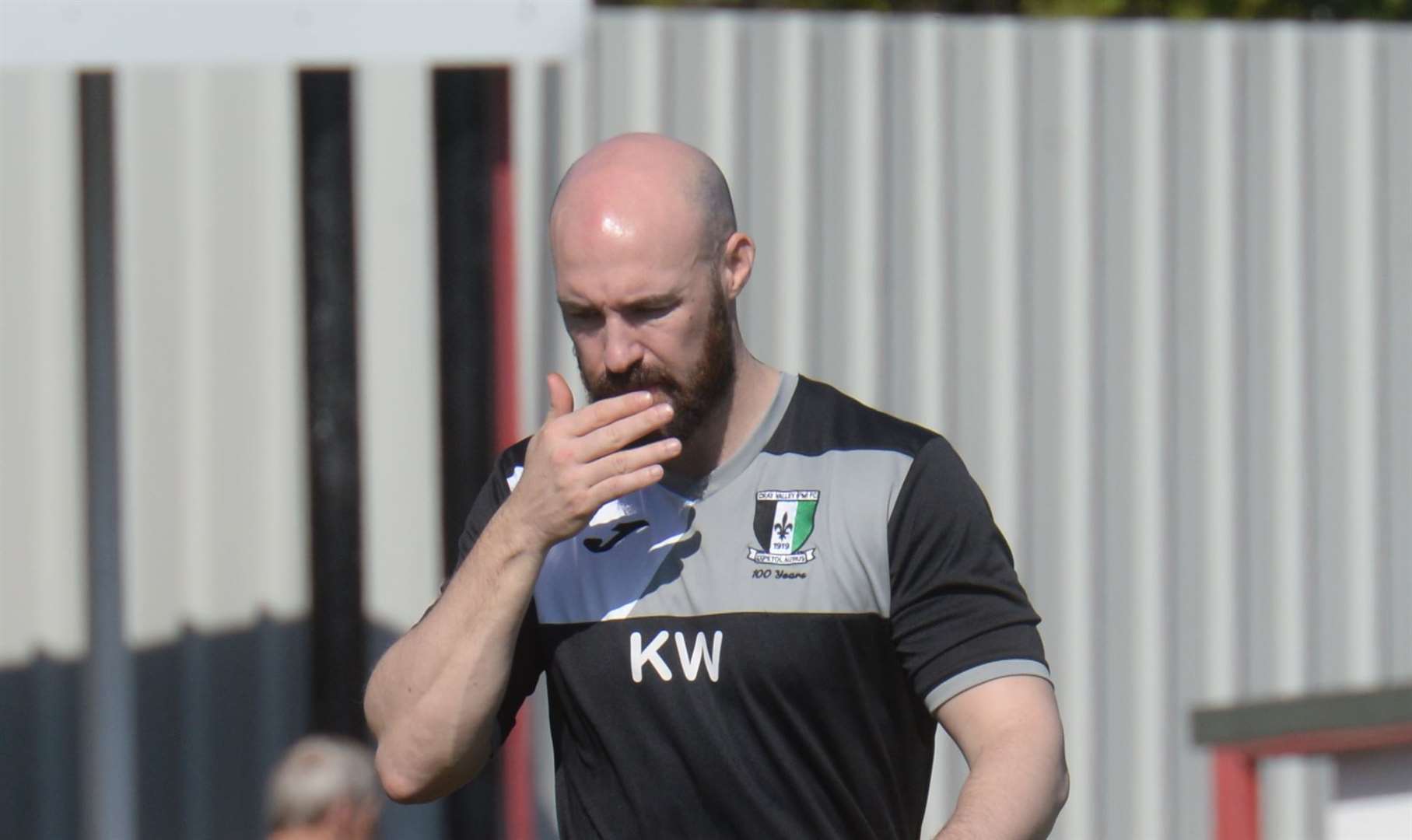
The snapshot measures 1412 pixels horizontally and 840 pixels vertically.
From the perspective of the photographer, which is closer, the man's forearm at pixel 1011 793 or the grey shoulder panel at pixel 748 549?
the man's forearm at pixel 1011 793

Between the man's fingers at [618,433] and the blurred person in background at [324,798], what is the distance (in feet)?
6.96

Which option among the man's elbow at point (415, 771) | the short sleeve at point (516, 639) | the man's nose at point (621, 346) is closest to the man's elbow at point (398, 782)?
the man's elbow at point (415, 771)

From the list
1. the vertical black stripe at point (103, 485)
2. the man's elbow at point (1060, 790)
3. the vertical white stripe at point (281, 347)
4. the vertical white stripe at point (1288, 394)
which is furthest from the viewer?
the vertical white stripe at point (1288, 394)

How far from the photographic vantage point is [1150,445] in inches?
221

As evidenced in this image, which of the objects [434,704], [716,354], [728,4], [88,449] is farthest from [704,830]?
[728,4]

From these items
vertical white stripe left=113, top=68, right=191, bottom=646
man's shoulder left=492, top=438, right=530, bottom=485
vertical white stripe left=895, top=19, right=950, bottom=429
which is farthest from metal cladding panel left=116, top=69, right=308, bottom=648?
man's shoulder left=492, top=438, right=530, bottom=485

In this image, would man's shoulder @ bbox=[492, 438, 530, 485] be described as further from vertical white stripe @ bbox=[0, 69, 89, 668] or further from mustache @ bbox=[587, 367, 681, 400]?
vertical white stripe @ bbox=[0, 69, 89, 668]

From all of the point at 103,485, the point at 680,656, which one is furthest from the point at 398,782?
the point at 103,485

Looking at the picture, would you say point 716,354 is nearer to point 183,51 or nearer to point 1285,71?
point 183,51

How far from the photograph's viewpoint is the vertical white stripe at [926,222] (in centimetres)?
551

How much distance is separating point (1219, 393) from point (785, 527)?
3.65m

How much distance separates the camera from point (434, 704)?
7.52 feet

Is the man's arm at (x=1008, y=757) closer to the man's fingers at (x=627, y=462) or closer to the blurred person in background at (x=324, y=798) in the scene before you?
the man's fingers at (x=627, y=462)

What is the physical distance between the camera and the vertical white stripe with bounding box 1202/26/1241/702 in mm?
5633
